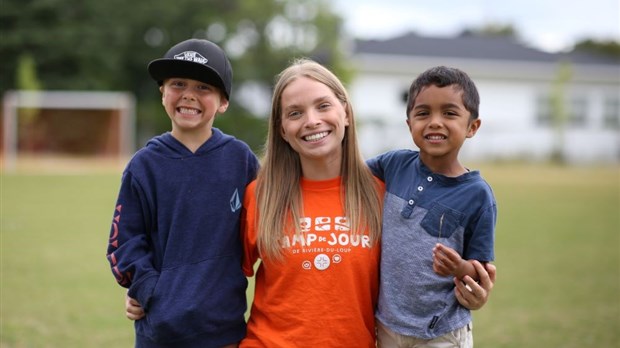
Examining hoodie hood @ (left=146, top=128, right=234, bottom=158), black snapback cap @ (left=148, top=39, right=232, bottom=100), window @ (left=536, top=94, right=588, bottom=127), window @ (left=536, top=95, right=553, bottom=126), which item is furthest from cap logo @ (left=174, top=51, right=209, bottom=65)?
window @ (left=536, top=95, right=553, bottom=126)

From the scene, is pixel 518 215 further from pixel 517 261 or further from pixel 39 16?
pixel 39 16

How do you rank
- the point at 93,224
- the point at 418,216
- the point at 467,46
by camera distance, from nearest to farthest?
the point at 418,216 < the point at 93,224 < the point at 467,46

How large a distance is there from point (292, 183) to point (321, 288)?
1.35 feet

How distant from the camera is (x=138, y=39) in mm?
30766

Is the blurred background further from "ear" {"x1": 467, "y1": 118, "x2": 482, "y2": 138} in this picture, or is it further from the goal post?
→ "ear" {"x1": 467, "y1": 118, "x2": 482, "y2": 138}

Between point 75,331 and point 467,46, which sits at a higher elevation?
point 467,46

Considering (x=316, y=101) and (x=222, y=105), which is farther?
(x=222, y=105)

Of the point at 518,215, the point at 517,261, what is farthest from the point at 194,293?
the point at 518,215

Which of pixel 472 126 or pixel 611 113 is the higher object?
pixel 611 113

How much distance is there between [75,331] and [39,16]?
2712 cm

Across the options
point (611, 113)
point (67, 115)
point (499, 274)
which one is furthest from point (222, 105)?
point (611, 113)

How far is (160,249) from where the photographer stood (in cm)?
253

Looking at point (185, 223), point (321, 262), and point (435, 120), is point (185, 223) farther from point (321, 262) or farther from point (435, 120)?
point (435, 120)

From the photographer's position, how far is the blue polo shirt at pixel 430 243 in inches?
92.8
